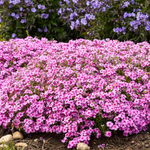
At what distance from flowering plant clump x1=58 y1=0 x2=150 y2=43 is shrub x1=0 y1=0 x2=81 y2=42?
2.10 ft

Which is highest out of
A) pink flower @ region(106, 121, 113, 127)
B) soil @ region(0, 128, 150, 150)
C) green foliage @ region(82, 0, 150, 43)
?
green foliage @ region(82, 0, 150, 43)

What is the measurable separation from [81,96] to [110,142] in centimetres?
73

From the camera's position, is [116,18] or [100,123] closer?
[100,123]

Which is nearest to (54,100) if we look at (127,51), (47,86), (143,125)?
(47,86)

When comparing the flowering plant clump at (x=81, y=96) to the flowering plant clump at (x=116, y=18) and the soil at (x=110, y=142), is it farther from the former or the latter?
the flowering plant clump at (x=116, y=18)

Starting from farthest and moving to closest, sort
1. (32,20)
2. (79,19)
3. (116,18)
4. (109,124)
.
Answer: (32,20) → (79,19) → (116,18) → (109,124)

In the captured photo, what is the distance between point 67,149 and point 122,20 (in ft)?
11.3

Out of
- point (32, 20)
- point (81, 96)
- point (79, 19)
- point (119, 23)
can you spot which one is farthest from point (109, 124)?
point (32, 20)

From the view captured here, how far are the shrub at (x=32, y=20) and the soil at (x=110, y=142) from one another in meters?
3.90

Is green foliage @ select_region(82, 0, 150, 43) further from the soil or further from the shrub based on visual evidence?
the soil

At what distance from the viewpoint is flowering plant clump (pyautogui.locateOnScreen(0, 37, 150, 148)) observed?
3078 mm

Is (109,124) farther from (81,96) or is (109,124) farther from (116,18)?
(116,18)

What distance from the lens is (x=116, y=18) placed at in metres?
5.50

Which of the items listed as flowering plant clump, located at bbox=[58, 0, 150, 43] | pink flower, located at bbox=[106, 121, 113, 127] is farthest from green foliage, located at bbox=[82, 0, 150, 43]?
pink flower, located at bbox=[106, 121, 113, 127]
